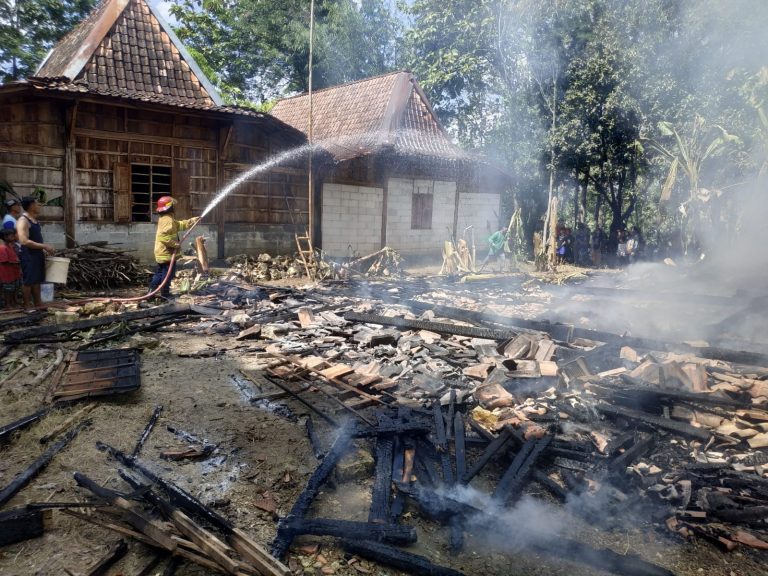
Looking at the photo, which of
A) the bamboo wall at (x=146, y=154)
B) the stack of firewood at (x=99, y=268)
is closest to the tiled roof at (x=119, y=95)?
the bamboo wall at (x=146, y=154)

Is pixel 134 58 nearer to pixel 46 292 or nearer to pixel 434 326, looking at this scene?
pixel 46 292

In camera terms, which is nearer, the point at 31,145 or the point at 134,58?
the point at 31,145

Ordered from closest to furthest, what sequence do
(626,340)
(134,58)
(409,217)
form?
(626,340) → (134,58) → (409,217)

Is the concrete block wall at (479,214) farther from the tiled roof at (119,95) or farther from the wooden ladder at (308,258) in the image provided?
the tiled roof at (119,95)

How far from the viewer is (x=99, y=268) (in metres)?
11.1

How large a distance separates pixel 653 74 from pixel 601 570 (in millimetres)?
19292

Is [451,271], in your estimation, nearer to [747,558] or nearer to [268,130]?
[268,130]

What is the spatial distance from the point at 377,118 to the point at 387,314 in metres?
12.0

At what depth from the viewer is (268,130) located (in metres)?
14.8

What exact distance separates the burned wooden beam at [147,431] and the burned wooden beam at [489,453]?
107 inches

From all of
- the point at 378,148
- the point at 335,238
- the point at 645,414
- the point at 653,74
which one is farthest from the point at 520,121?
the point at 645,414

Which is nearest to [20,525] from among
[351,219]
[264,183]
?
[264,183]

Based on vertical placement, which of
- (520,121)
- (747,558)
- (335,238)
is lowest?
(747,558)

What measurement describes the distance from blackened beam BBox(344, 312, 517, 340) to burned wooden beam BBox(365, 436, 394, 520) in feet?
12.1
